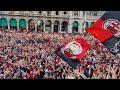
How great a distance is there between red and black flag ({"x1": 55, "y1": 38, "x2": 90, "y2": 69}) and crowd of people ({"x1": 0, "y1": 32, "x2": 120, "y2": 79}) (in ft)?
2.08

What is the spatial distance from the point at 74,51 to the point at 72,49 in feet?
0.22

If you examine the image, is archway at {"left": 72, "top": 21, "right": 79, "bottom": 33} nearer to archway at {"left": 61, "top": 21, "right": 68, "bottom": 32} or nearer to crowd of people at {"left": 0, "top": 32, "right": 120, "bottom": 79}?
archway at {"left": 61, "top": 21, "right": 68, "bottom": 32}

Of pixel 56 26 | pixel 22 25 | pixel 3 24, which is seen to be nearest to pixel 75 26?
pixel 56 26

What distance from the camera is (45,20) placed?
884cm

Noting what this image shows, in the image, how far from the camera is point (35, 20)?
8547 millimetres

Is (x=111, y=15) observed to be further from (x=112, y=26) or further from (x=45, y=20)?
(x=45, y=20)

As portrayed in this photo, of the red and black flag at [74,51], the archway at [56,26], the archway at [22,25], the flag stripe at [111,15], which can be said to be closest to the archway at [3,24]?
the archway at [22,25]

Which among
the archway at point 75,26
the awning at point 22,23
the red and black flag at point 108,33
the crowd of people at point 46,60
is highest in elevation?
the awning at point 22,23

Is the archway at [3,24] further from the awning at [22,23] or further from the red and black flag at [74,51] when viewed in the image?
the red and black flag at [74,51]

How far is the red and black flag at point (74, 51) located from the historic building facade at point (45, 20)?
48.3 inches

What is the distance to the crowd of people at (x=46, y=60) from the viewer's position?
7.38m
